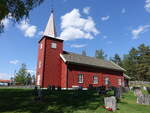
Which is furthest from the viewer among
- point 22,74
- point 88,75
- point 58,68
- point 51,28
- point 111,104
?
point 22,74

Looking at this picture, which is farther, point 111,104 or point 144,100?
point 144,100

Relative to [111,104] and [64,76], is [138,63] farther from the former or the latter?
[111,104]

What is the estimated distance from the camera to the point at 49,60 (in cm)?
2752

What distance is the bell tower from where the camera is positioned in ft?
88.1

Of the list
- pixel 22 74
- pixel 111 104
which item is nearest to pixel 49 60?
pixel 111 104

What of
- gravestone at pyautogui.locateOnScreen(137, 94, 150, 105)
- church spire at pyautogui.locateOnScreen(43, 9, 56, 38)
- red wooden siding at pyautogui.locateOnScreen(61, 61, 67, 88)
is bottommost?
gravestone at pyautogui.locateOnScreen(137, 94, 150, 105)

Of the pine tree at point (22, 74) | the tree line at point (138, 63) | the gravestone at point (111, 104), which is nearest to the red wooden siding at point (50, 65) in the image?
the gravestone at point (111, 104)

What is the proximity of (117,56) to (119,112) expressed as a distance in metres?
87.0

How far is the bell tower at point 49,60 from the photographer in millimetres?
26844

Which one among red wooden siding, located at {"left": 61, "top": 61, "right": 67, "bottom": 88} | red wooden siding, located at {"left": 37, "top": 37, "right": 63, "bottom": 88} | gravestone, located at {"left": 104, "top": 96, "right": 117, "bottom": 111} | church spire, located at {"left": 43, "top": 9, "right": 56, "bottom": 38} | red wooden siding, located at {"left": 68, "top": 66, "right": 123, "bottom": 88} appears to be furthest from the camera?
church spire, located at {"left": 43, "top": 9, "right": 56, "bottom": 38}

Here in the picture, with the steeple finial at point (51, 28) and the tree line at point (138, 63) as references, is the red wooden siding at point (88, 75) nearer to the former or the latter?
the steeple finial at point (51, 28)

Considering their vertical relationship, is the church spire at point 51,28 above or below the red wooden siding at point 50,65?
above

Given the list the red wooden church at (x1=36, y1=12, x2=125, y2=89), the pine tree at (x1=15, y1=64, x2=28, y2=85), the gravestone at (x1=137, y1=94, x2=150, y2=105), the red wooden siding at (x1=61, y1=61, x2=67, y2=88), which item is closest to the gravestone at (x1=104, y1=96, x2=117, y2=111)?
the gravestone at (x1=137, y1=94, x2=150, y2=105)

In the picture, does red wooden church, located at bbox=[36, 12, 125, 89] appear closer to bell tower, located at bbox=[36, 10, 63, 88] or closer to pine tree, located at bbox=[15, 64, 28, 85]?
bell tower, located at bbox=[36, 10, 63, 88]
